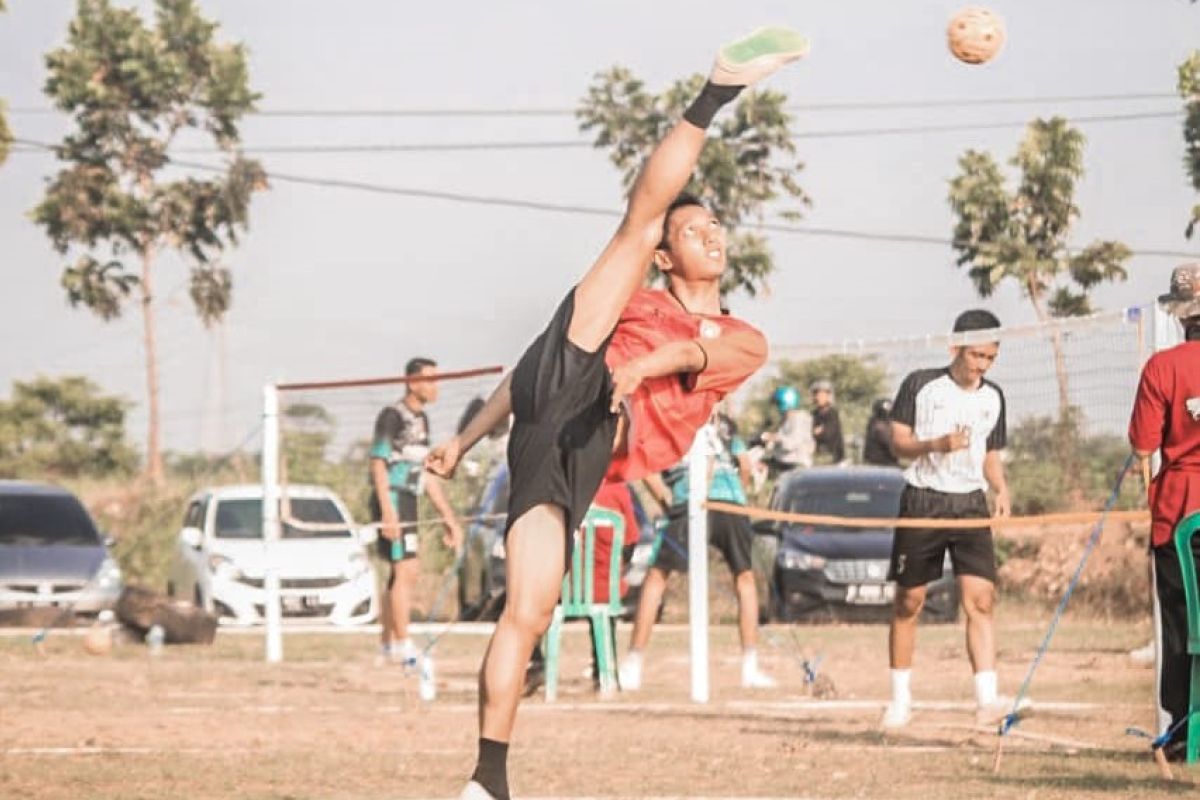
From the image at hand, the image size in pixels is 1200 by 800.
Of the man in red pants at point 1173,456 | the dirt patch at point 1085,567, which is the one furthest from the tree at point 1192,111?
the man in red pants at point 1173,456

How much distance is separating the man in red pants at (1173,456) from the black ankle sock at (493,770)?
12.4 ft

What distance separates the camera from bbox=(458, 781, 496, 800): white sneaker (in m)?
8.11

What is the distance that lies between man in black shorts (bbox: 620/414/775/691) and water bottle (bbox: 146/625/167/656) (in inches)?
208

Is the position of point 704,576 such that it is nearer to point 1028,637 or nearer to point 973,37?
point 973,37

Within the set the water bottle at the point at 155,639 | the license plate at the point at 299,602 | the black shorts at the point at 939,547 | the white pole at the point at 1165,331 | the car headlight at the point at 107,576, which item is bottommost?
the water bottle at the point at 155,639

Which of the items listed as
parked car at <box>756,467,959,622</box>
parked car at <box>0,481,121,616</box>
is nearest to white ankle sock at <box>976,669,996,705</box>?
parked car at <box>756,467,959,622</box>

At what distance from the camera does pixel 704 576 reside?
16266 mm

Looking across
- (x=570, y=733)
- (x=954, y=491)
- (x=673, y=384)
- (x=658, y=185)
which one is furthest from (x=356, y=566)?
(x=658, y=185)

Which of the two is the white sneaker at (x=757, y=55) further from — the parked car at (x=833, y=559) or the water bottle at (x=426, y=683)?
the parked car at (x=833, y=559)

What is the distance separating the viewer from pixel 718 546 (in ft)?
58.4

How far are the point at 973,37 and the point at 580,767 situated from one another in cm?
361

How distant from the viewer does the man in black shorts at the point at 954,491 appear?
526 inches

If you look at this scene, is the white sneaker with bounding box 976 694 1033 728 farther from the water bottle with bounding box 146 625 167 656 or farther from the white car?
the white car

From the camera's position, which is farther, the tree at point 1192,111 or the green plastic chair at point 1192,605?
the tree at point 1192,111
